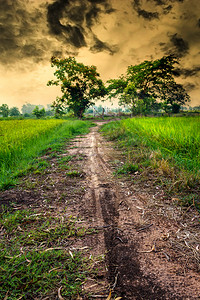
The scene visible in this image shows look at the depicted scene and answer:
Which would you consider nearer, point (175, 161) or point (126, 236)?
point (126, 236)

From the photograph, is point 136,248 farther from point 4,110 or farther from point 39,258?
point 4,110

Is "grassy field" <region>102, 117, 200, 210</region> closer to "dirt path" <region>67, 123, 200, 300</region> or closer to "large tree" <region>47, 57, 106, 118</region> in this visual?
"dirt path" <region>67, 123, 200, 300</region>

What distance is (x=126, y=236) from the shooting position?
1.67 metres

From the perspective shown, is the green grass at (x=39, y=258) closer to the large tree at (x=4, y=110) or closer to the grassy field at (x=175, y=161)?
the grassy field at (x=175, y=161)

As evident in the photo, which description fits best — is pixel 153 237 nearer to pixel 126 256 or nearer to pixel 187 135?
pixel 126 256

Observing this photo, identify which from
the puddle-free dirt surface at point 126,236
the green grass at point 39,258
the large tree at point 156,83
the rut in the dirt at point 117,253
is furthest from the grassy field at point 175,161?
the large tree at point 156,83

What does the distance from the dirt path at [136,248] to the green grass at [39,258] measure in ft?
0.80

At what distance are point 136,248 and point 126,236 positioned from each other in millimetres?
177

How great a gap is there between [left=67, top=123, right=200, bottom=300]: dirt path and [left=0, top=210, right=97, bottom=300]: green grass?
0.24 metres

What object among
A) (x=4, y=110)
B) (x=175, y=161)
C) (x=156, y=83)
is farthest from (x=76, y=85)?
(x=4, y=110)

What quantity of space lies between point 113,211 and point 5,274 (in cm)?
130

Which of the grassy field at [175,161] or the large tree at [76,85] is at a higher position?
the large tree at [76,85]

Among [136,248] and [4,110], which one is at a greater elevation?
[4,110]

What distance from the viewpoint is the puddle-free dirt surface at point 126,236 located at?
1.17 meters
